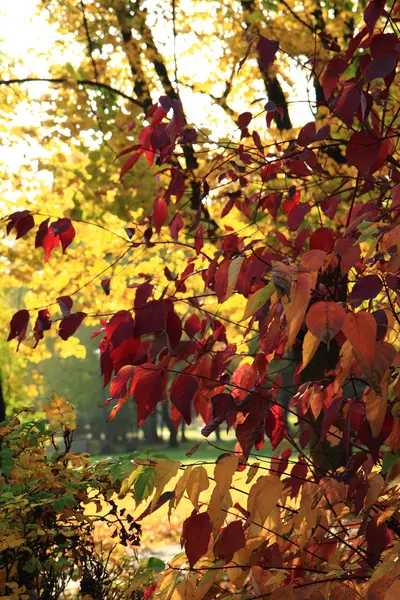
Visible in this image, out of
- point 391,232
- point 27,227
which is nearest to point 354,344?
point 391,232

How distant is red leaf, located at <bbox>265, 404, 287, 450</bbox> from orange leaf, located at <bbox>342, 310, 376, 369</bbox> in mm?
916

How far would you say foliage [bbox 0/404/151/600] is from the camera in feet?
11.4

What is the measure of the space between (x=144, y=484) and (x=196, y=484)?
29 centimetres

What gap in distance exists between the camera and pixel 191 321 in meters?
2.38

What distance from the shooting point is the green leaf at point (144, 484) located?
2.00m

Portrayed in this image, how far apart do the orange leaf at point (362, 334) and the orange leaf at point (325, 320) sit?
0.23 ft

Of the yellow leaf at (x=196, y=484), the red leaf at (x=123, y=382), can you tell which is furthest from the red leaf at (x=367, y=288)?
the red leaf at (x=123, y=382)

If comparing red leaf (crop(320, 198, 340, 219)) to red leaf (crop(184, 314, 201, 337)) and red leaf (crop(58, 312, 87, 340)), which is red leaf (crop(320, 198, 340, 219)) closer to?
red leaf (crop(184, 314, 201, 337))

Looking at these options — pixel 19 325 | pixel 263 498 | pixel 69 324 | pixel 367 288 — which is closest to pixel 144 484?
pixel 263 498

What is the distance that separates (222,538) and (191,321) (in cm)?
73

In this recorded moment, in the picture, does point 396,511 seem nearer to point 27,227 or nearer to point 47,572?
point 27,227

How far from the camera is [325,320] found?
134cm

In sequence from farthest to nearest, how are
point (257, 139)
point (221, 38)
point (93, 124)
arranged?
point (221, 38), point (93, 124), point (257, 139)

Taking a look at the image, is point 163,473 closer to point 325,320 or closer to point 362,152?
point 325,320
